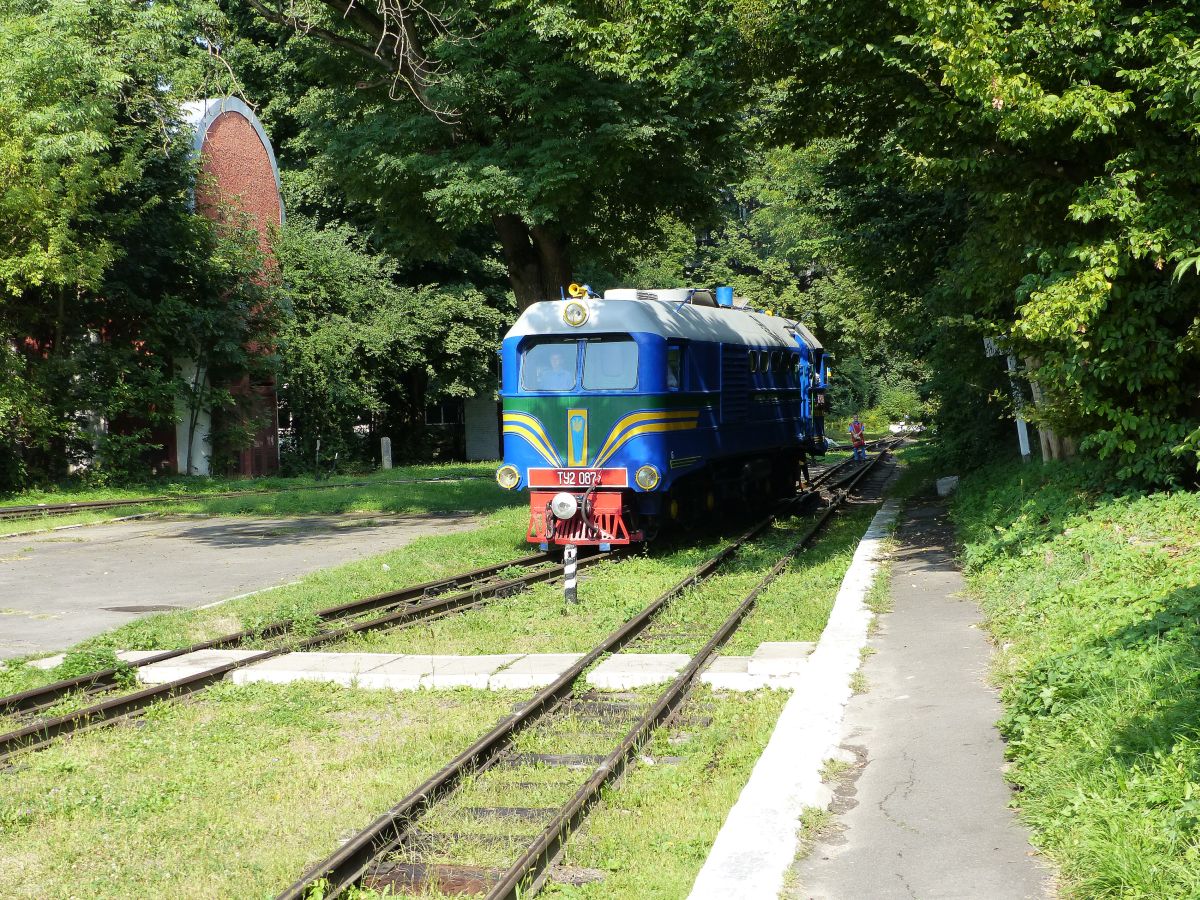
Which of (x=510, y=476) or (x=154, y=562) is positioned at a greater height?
(x=510, y=476)

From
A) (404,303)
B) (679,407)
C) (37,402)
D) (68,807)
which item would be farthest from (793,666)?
(404,303)

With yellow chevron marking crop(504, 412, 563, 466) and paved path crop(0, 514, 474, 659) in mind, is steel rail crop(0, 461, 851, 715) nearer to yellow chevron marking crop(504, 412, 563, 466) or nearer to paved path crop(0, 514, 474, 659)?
yellow chevron marking crop(504, 412, 563, 466)

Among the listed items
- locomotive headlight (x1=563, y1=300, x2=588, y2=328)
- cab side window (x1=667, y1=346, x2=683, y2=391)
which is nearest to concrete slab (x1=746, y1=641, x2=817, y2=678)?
cab side window (x1=667, y1=346, x2=683, y2=391)

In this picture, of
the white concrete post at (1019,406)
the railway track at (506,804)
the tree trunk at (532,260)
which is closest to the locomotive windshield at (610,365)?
the white concrete post at (1019,406)

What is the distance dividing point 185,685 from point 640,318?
345 inches

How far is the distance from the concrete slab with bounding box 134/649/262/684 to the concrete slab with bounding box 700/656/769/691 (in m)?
4.00

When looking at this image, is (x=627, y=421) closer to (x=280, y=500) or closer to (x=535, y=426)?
(x=535, y=426)

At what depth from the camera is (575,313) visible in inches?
639

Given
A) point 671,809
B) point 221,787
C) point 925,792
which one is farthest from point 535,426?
point 925,792

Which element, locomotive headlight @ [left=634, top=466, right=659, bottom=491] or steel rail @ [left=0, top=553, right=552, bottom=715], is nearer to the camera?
steel rail @ [left=0, top=553, right=552, bottom=715]

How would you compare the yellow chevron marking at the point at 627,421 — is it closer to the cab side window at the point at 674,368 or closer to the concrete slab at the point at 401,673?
the cab side window at the point at 674,368

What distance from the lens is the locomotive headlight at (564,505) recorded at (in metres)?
15.6

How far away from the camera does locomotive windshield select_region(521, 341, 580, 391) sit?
53.5 ft

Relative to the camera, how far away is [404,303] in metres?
38.8
